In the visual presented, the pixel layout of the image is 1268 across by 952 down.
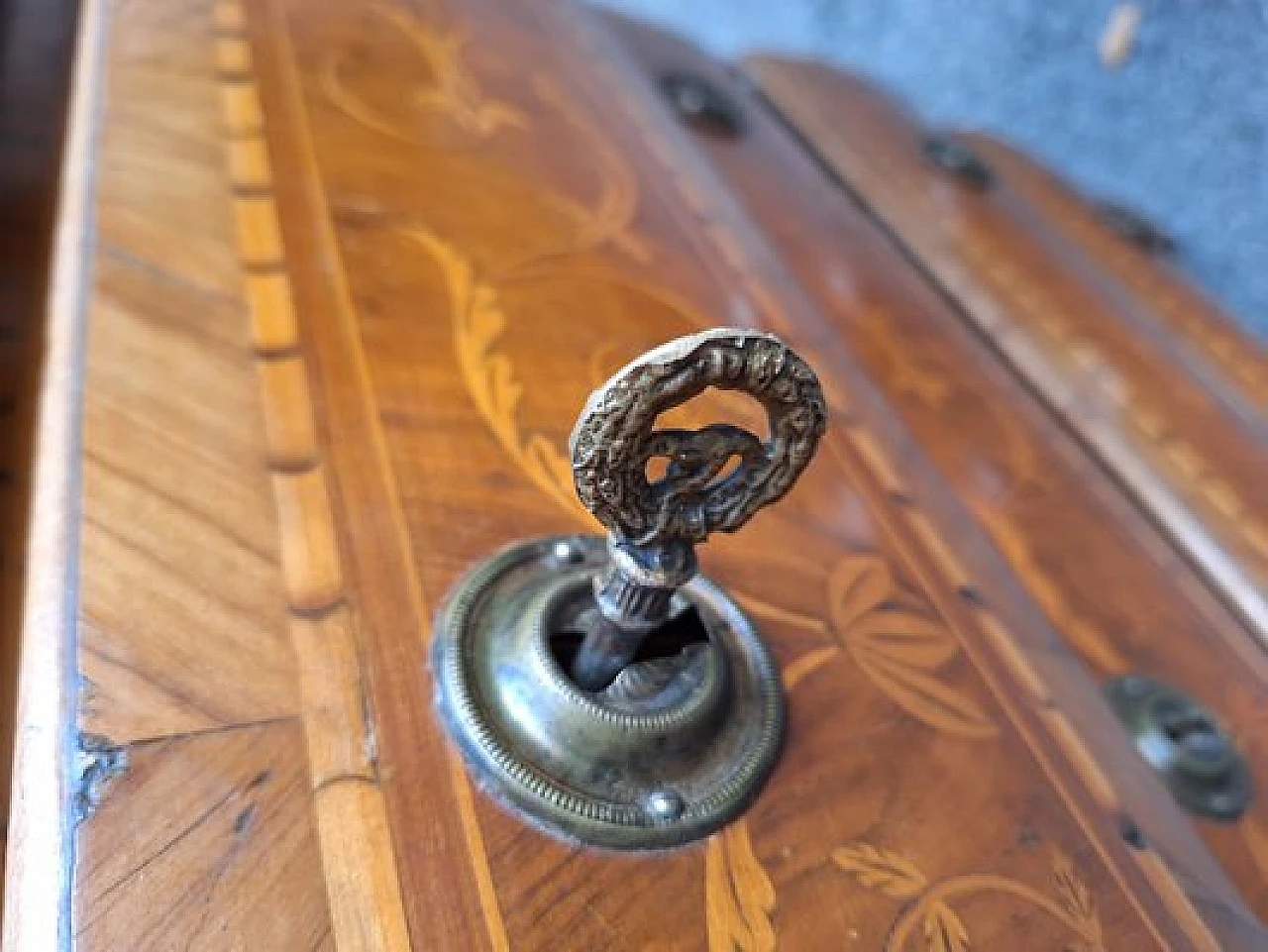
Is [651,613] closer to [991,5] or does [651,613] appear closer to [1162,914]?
[1162,914]

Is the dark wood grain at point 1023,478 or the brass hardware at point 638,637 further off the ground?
the brass hardware at point 638,637

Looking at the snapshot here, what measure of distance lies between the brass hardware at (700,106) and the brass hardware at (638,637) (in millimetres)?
714

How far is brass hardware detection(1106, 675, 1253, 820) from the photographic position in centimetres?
66

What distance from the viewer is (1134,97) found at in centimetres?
158

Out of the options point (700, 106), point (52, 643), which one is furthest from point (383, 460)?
point (700, 106)

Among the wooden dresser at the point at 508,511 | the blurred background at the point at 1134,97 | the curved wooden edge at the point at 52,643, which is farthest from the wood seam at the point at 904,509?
the blurred background at the point at 1134,97

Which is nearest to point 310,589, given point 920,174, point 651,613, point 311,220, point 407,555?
point 407,555

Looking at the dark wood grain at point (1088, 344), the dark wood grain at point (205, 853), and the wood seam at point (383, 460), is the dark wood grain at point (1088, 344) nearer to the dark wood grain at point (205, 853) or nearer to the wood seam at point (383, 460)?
the wood seam at point (383, 460)

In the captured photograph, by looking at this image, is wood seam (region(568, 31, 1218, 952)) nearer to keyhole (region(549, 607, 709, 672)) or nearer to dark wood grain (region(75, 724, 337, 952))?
keyhole (region(549, 607, 709, 672))

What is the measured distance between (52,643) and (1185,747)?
26.4 inches

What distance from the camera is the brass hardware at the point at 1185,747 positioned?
2.15ft

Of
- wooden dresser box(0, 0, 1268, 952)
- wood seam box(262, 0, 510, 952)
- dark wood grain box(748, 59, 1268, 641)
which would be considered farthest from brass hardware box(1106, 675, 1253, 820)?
wood seam box(262, 0, 510, 952)

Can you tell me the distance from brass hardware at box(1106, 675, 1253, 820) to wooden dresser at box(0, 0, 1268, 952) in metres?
0.01

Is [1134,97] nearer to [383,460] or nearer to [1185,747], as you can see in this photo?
[1185,747]
